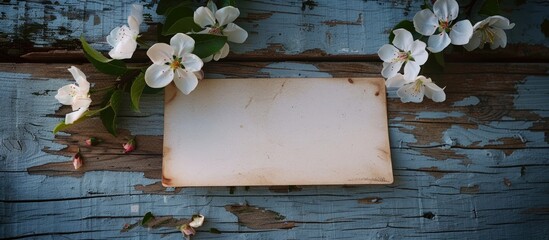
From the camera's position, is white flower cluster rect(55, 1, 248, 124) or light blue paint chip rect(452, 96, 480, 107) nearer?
white flower cluster rect(55, 1, 248, 124)

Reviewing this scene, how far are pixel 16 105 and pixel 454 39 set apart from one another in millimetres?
1039

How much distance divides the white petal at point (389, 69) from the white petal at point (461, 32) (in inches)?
5.7

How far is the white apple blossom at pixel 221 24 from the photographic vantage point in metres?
1.17

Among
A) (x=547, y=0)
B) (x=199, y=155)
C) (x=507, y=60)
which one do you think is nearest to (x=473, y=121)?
(x=507, y=60)

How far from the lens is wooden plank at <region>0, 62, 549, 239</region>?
1231 millimetres

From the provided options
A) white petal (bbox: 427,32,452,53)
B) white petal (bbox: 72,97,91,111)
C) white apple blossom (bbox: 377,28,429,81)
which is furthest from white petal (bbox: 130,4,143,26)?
white petal (bbox: 427,32,452,53)

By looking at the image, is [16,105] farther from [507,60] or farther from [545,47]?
[545,47]

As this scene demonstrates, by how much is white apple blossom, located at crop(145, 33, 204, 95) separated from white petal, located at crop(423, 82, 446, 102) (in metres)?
0.53

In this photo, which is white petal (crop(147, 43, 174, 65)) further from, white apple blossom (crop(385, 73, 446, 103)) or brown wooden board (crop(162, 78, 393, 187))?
white apple blossom (crop(385, 73, 446, 103))

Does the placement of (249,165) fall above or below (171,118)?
Answer: below

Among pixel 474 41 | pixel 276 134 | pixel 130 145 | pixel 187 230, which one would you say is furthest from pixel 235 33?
pixel 474 41

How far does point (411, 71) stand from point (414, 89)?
0.06 m

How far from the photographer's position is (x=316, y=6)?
1.34 meters

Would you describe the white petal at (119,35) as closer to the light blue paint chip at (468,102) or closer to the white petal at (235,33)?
the white petal at (235,33)
